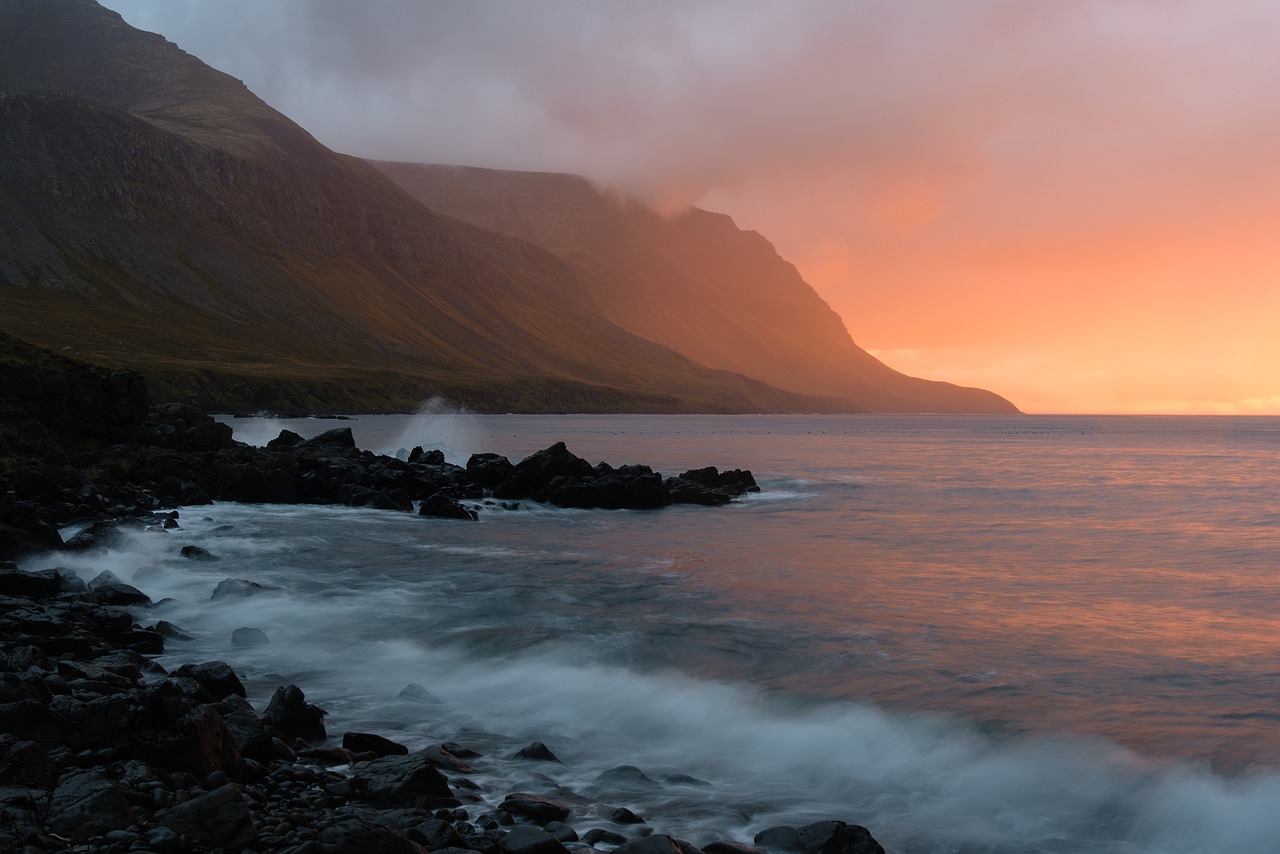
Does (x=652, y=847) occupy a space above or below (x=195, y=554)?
below

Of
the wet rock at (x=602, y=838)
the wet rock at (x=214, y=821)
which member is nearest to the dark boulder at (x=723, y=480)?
the wet rock at (x=602, y=838)

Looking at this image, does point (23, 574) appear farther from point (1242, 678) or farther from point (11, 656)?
point (1242, 678)

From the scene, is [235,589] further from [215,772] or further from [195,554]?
[215,772]

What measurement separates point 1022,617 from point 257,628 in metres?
16.5

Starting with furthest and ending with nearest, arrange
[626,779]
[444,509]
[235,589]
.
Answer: [444,509] → [235,589] → [626,779]

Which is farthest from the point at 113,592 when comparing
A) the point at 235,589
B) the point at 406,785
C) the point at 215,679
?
the point at 406,785

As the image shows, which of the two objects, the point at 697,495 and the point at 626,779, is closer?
the point at 626,779

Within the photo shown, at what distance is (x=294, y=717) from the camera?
12.2 meters

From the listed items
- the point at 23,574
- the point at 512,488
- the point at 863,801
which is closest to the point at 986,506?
the point at 512,488

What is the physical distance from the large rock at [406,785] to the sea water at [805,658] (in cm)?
179

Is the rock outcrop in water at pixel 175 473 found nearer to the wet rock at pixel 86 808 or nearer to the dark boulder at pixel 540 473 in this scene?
the dark boulder at pixel 540 473

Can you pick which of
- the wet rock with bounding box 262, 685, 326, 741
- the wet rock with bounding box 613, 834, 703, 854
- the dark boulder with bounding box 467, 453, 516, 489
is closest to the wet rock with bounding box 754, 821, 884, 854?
the wet rock with bounding box 613, 834, 703, 854

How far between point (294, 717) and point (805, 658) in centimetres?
925

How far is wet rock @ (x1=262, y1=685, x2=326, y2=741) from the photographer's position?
39.7 ft
